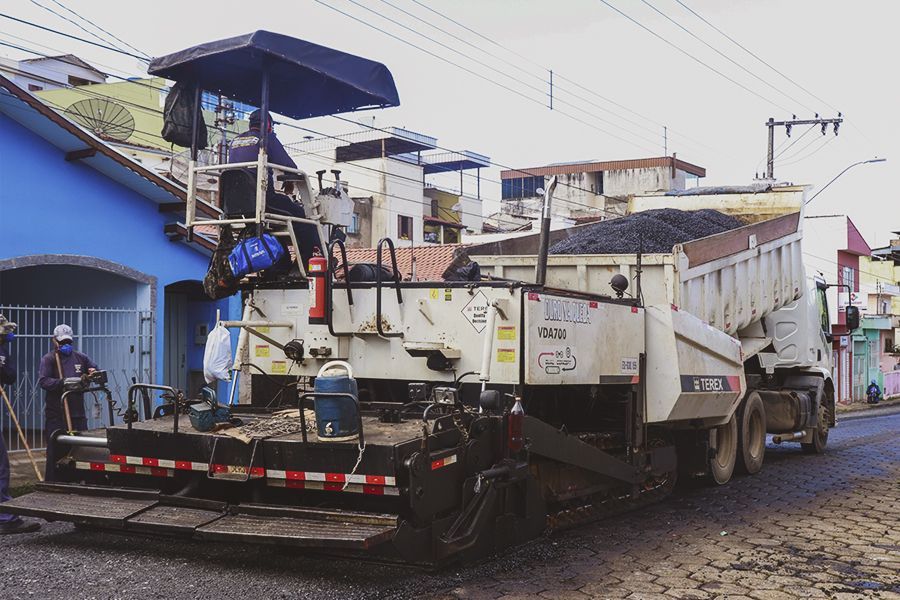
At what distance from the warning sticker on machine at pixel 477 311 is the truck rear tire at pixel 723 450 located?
3.75m

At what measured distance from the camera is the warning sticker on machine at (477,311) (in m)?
6.31

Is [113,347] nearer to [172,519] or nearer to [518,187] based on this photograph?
[172,519]

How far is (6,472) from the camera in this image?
7.04m

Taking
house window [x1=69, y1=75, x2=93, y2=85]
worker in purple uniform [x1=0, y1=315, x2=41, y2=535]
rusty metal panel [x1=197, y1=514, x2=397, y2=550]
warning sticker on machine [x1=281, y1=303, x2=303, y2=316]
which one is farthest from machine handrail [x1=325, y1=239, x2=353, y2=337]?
house window [x1=69, y1=75, x2=93, y2=85]

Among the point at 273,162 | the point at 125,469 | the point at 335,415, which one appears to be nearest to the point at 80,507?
the point at 125,469

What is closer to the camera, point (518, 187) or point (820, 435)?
point (820, 435)

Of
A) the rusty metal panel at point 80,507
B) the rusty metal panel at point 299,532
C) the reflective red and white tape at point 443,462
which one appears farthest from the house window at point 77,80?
the reflective red and white tape at point 443,462

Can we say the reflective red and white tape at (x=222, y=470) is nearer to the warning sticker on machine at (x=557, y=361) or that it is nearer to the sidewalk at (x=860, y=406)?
the warning sticker on machine at (x=557, y=361)

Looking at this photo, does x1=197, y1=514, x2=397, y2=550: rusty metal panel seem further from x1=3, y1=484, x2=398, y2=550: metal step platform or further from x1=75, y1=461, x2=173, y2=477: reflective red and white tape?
x1=75, y1=461, x2=173, y2=477: reflective red and white tape

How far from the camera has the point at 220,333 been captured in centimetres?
777

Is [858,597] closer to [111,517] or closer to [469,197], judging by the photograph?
[111,517]

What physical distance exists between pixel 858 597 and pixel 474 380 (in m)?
2.64

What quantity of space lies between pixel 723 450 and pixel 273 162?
5531 mm

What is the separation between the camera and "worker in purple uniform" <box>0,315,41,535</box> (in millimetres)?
6691
